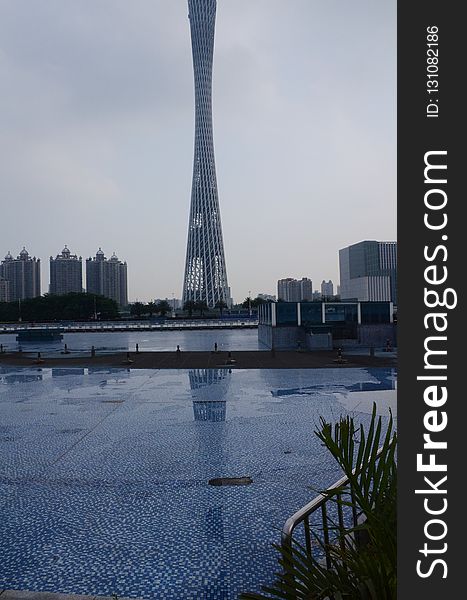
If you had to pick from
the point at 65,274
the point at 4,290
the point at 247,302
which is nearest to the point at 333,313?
the point at 247,302

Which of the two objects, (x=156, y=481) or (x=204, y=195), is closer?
(x=156, y=481)

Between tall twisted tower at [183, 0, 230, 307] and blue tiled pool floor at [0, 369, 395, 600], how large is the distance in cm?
6605

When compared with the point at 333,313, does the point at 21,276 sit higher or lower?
higher

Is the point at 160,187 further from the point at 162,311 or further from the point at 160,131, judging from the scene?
the point at 162,311

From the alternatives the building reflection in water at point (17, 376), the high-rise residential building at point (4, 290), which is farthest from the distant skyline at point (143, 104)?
the high-rise residential building at point (4, 290)

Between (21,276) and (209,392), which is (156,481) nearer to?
(209,392)

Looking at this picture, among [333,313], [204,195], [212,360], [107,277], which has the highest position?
[204,195]

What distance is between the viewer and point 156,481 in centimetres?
735

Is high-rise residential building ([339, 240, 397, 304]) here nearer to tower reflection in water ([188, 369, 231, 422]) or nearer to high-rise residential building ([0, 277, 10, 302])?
high-rise residential building ([0, 277, 10, 302])

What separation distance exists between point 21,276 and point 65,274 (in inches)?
457

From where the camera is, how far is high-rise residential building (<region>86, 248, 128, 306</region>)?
146 m

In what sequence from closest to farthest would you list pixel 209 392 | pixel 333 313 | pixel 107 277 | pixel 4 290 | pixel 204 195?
pixel 209 392 < pixel 333 313 < pixel 204 195 < pixel 4 290 < pixel 107 277

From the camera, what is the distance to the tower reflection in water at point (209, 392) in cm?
1188

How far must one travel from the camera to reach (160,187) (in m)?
65.1
